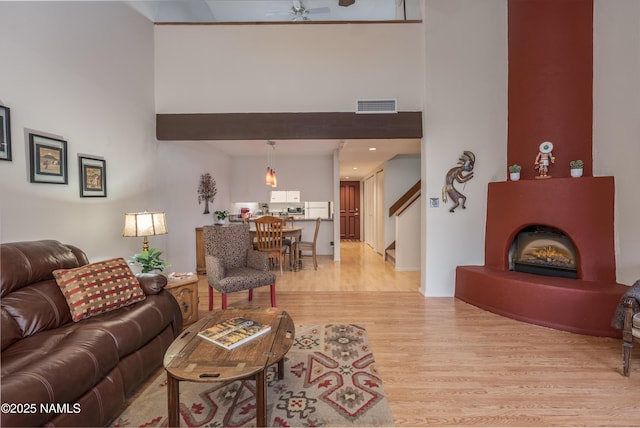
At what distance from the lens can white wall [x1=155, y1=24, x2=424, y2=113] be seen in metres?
3.95

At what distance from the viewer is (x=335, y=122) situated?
3951 mm

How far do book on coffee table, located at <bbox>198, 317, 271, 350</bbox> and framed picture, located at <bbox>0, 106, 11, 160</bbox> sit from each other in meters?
1.89

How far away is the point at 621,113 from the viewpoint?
117 inches

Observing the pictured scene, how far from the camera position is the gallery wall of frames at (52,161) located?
81.7 inches

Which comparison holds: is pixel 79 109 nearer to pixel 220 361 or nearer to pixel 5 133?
pixel 5 133

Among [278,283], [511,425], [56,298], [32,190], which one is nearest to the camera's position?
[511,425]

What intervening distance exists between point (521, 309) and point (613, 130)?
2.11m

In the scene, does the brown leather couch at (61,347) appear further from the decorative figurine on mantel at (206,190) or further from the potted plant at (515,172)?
the potted plant at (515,172)

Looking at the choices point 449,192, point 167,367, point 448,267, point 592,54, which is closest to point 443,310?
point 448,267

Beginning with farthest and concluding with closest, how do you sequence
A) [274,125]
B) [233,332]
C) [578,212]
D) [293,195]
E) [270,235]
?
[293,195]
[270,235]
[274,125]
[578,212]
[233,332]

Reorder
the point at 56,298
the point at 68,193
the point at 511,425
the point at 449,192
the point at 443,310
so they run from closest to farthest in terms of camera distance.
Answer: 1. the point at 511,425
2. the point at 56,298
3. the point at 68,193
4. the point at 443,310
5. the point at 449,192

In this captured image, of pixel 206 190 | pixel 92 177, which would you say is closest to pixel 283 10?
pixel 206 190

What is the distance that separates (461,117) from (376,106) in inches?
44.3

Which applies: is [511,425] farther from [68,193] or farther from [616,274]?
[68,193]
